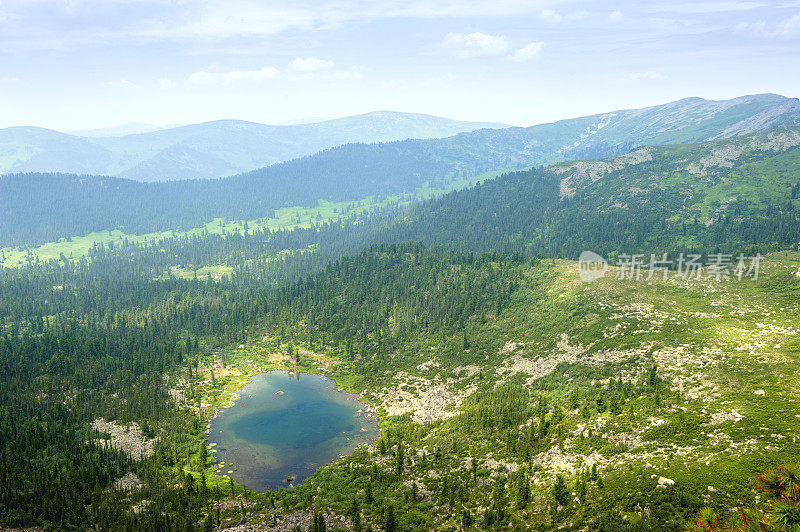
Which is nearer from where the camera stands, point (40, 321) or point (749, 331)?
point (749, 331)

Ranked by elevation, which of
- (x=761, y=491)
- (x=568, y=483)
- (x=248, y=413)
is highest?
(x=761, y=491)

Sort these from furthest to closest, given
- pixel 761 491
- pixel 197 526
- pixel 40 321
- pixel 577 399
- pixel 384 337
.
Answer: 1. pixel 40 321
2. pixel 384 337
3. pixel 577 399
4. pixel 197 526
5. pixel 761 491

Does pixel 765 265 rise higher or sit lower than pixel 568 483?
higher

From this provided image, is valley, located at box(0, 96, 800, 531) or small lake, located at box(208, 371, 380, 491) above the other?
Answer: valley, located at box(0, 96, 800, 531)

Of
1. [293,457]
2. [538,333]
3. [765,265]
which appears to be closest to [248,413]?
[293,457]

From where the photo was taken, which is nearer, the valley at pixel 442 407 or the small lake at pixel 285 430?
the valley at pixel 442 407

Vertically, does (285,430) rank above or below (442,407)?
below

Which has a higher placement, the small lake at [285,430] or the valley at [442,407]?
the valley at [442,407]

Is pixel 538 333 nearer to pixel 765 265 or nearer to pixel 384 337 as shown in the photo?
pixel 384 337
